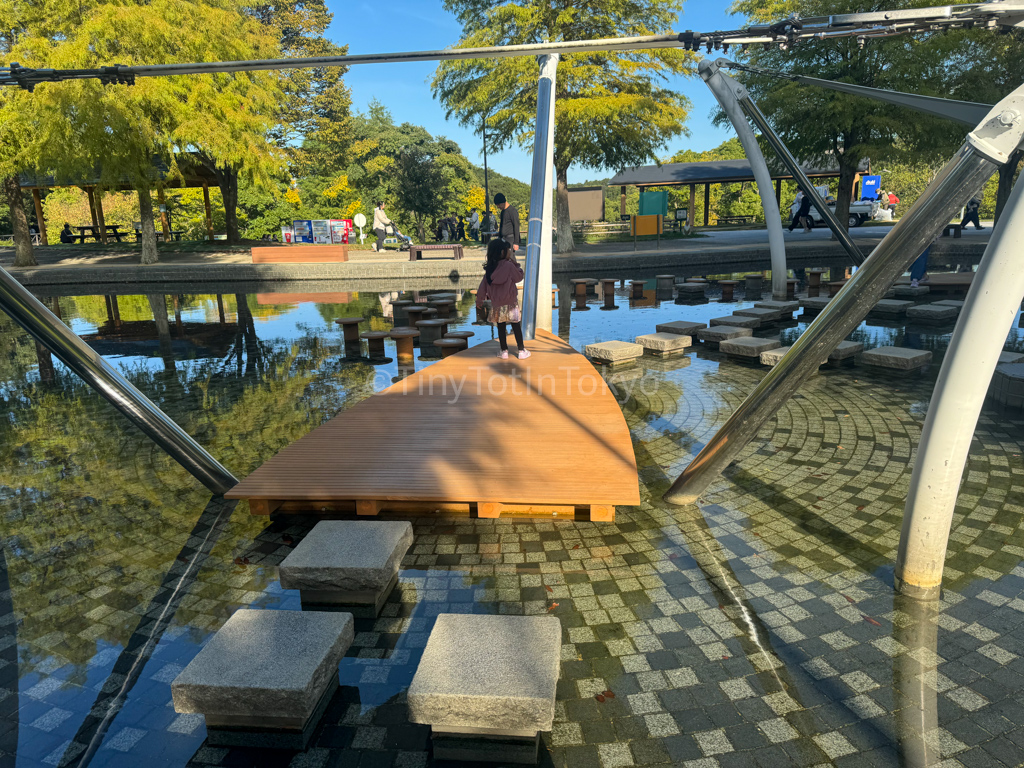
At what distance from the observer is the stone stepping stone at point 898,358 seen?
9727 millimetres

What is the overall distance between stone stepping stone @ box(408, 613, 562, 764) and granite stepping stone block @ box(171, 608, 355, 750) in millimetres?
569

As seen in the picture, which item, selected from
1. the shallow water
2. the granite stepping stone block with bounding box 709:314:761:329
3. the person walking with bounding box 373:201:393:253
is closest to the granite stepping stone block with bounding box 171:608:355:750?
the shallow water

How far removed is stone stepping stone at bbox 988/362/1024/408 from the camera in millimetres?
7789

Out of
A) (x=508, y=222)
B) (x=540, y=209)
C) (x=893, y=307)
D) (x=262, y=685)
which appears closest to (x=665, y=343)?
(x=540, y=209)

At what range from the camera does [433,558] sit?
4.88 meters

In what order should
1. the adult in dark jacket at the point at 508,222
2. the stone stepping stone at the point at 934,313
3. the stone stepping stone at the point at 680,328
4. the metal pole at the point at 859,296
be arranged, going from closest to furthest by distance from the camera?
the metal pole at the point at 859,296 < the adult in dark jacket at the point at 508,222 < the stone stepping stone at the point at 680,328 < the stone stepping stone at the point at 934,313

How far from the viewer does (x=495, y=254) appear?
8.73 meters

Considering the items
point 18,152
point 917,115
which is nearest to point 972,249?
point 917,115

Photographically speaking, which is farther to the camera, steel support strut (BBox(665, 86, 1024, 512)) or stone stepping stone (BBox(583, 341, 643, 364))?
stone stepping stone (BBox(583, 341, 643, 364))

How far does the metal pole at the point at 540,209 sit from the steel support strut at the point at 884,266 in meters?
6.82

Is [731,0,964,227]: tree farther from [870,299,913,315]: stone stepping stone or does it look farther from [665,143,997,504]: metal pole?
[665,143,997,504]: metal pole

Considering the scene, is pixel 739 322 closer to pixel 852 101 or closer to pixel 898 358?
pixel 898 358

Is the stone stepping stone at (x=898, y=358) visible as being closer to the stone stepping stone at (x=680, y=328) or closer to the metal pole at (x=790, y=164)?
the stone stepping stone at (x=680, y=328)

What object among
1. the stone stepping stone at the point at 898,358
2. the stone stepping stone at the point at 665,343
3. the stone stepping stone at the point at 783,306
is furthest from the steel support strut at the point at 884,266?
the stone stepping stone at the point at 783,306
